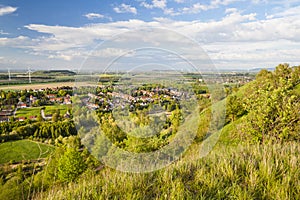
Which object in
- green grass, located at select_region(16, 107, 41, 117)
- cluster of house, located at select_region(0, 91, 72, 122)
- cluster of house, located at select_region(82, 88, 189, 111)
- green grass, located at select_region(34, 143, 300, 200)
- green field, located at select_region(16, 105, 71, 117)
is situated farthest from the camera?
green grass, located at select_region(16, 107, 41, 117)

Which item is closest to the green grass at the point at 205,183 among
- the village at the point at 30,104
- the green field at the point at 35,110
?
the village at the point at 30,104

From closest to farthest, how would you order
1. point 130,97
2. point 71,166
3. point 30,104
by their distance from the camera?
point 130,97 < point 71,166 < point 30,104

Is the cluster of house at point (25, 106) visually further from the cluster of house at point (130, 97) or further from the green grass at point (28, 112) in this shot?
the cluster of house at point (130, 97)

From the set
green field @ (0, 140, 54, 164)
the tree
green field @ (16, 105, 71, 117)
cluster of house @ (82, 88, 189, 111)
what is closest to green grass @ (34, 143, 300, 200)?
cluster of house @ (82, 88, 189, 111)

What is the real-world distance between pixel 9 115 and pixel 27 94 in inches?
388

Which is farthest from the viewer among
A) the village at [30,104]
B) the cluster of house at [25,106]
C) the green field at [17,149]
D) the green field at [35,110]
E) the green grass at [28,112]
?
the green grass at [28,112]

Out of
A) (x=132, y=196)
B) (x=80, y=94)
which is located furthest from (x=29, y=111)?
(x=132, y=196)

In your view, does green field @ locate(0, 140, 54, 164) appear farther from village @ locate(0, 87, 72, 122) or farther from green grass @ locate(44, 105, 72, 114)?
green grass @ locate(44, 105, 72, 114)

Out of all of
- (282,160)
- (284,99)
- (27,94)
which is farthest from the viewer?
(27,94)

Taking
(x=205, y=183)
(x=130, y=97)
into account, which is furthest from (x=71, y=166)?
(x=205, y=183)

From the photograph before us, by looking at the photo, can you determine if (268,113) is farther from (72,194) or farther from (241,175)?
(72,194)

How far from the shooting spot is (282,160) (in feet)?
11.0

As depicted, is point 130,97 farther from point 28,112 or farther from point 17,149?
point 28,112

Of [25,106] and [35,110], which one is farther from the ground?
[25,106]
